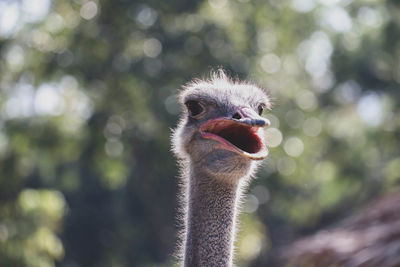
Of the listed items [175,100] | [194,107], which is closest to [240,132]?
[194,107]

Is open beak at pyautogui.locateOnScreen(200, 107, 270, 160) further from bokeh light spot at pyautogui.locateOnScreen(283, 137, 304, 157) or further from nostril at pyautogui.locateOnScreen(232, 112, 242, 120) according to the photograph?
bokeh light spot at pyautogui.locateOnScreen(283, 137, 304, 157)

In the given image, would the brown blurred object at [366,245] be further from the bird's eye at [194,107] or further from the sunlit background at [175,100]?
the sunlit background at [175,100]

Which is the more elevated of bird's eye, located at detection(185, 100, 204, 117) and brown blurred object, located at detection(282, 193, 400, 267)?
brown blurred object, located at detection(282, 193, 400, 267)

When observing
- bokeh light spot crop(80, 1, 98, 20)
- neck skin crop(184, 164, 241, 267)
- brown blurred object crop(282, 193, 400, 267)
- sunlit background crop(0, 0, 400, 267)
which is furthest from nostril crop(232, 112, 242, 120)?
bokeh light spot crop(80, 1, 98, 20)

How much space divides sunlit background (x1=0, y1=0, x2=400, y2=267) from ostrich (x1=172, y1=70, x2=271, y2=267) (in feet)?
22.0

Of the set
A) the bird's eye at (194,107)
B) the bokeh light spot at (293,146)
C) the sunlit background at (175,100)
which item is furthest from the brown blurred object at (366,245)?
the bokeh light spot at (293,146)

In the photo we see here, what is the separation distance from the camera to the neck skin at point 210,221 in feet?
9.74

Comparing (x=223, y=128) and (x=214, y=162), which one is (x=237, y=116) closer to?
(x=223, y=128)

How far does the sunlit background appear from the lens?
40.8ft

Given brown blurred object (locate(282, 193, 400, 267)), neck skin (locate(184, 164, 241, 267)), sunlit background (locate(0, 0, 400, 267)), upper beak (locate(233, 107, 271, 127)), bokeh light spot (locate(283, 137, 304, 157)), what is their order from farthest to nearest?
bokeh light spot (locate(283, 137, 304, 157)), sunlit background (locate(0, 0, 400, 267)), brown blurred object (locate(282, 193, 400, 267)), neck skin (locate(184, 164, 241, 267)), upper beak (locate(233, 107, 271, 127))

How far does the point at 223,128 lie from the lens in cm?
283

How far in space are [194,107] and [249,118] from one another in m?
0.42

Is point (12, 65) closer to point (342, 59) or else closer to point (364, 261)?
point (342, 59)

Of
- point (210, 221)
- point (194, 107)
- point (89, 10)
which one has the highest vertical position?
point (89, 10)
